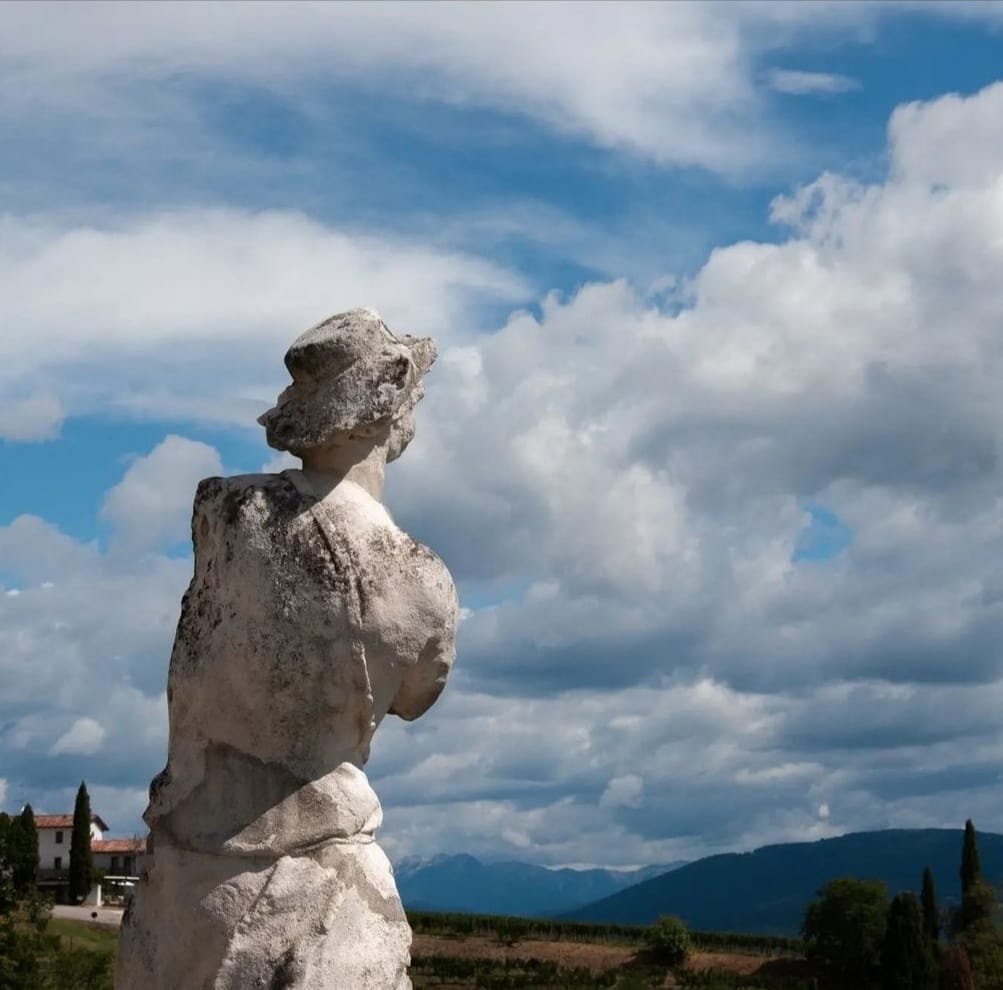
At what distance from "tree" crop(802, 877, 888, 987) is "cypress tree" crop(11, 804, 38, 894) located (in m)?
39.1

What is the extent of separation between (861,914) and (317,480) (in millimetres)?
86462

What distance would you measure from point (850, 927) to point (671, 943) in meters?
9.97

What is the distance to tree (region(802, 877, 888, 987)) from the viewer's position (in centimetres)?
8950

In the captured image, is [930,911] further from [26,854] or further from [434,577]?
[434,577]

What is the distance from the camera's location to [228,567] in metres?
7.98

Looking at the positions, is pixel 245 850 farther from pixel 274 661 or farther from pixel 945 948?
pixel 945 948

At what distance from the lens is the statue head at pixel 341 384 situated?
320 inches

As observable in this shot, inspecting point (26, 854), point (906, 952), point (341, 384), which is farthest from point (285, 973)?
point (26, 854)

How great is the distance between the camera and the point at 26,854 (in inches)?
3337

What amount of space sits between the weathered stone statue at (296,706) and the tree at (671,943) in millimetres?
89673

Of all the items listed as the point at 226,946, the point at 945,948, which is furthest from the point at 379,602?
the point at 945,948

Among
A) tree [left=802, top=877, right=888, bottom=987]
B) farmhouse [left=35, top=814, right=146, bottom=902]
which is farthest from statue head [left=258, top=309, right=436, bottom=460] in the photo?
farmhouse [left=35, top=814, right=146, bottom=902]

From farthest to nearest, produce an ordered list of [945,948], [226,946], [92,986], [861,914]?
1. [861,914]
2. [945,948]
3. [92,986]
4. [226,946]

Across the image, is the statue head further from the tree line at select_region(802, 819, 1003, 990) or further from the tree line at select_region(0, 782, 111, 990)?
the tree line at select_region(802, 819, 1003, 990)
